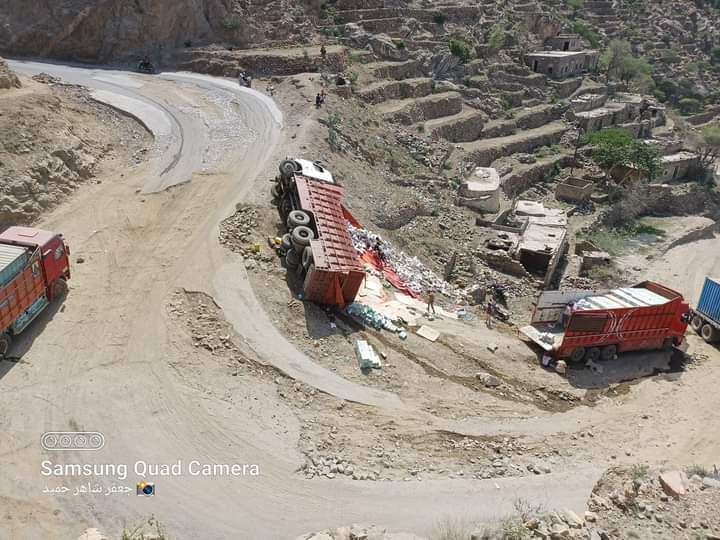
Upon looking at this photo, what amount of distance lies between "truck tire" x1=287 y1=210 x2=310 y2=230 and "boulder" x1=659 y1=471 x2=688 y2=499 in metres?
11.9

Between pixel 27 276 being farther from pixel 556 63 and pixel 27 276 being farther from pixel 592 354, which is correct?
pixel 556 63

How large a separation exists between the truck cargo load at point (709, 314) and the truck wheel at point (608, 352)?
5.10 meters

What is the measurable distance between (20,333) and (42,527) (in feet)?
19.2

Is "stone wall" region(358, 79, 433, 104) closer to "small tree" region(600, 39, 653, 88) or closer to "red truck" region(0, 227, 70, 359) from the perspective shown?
"red truck" region(0, 227, 70, 359)

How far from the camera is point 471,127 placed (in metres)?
40.2

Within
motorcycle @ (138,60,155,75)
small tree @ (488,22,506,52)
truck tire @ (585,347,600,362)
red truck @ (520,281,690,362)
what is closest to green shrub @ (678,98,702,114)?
small tree @ (488,22,506,52)

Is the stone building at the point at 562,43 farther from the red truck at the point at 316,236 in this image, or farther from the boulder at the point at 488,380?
the boulder at the point at 488,380

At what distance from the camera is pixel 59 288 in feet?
52.5

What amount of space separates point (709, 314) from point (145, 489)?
66.4 feet

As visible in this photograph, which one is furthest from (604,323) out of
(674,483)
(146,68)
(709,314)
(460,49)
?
(460,49)

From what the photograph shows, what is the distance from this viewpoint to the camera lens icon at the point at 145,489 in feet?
35.7

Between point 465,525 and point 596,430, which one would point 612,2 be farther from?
point 465,525

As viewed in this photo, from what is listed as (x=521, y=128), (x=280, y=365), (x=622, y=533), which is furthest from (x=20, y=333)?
(x=521, y=128)

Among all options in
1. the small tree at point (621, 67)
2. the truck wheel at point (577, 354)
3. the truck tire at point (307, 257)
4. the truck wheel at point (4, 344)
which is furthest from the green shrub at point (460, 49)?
the truck wheel at point (4, 344)
